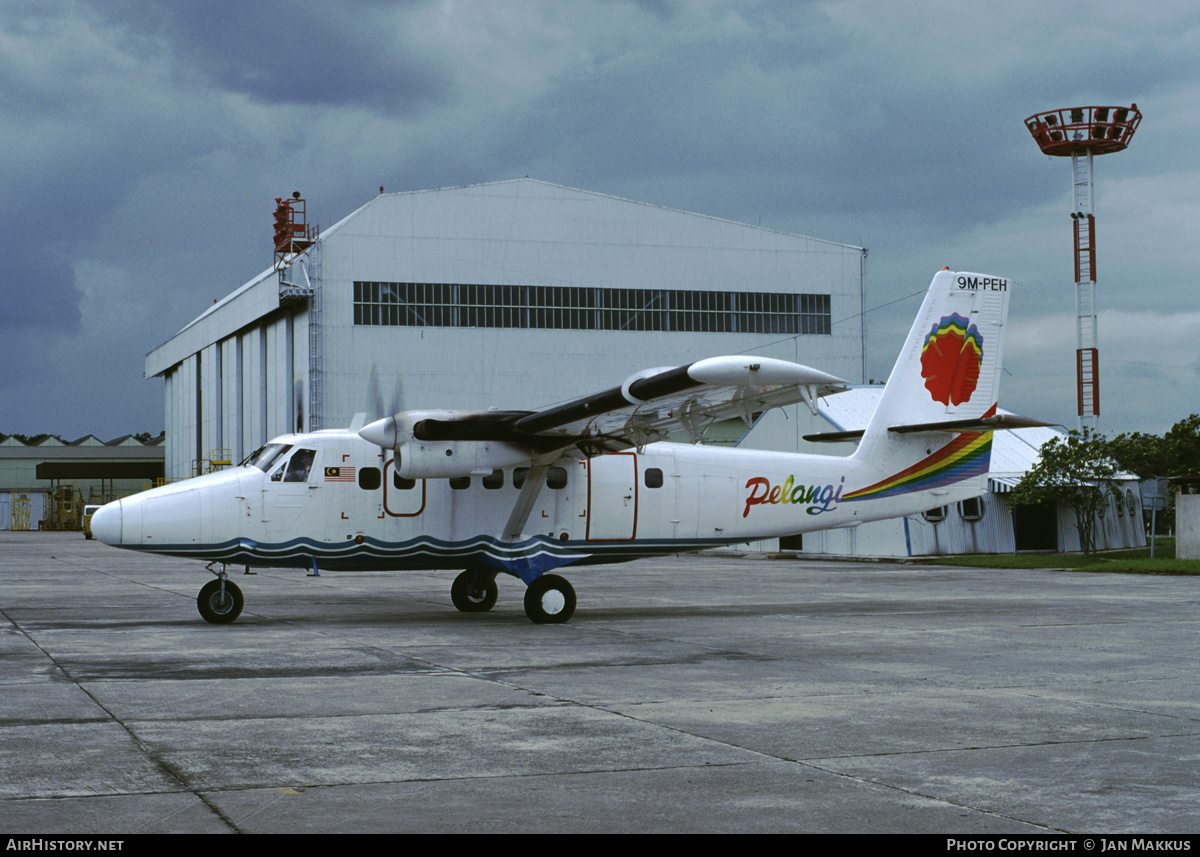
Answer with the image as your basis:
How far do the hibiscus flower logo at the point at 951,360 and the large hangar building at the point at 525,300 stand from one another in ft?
116

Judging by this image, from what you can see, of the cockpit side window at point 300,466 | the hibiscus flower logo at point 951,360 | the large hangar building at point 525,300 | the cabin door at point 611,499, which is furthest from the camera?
the large hangar building at point 525,300

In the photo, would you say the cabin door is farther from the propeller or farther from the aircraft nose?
the aircraft nose

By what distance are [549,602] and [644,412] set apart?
315cm

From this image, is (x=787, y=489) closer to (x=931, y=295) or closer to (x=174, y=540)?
(x=931, y=295)

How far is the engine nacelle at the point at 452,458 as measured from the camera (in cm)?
1566

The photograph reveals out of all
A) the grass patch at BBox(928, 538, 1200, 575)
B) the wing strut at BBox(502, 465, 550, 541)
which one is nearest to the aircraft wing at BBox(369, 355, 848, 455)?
the wing strut at BBox(502, 465, 550, 541)

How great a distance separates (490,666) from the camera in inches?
454

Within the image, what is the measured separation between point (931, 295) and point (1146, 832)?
46.5 feet

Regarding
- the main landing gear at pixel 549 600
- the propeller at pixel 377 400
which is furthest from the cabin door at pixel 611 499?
the propeller at pixel 377 400

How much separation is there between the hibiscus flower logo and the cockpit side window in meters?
9.55

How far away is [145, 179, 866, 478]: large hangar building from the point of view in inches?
2120

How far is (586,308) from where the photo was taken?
5697 centimetres

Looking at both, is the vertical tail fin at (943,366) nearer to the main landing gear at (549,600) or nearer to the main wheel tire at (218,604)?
the main landing gear at (549,600)

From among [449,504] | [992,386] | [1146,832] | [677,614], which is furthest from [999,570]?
[1146,832]
